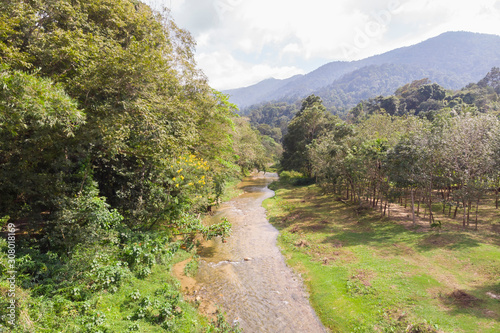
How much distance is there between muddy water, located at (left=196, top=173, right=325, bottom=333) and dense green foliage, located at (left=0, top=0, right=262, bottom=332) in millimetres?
3418

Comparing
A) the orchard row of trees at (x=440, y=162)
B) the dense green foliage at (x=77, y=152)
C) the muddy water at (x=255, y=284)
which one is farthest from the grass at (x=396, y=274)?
the dense green foliage at (x=77, y=152)

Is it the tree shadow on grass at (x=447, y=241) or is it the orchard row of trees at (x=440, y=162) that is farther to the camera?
the orchard row of trees at (x=440, y=162)

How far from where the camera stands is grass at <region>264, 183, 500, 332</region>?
10.0 metres

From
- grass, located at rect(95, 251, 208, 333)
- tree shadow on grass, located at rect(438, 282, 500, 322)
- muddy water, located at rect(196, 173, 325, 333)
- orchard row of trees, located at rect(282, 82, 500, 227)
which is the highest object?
orchard row of trees, located at rect(282, 82, 500, 227)

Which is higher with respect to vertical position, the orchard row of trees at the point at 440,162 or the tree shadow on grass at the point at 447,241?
the orchard row of trees at the point at 440,162

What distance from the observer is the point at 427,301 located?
35.9ft

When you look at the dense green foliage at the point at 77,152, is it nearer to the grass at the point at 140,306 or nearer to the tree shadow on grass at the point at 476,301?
the grass at the point at 140,306

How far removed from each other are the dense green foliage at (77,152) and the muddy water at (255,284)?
11.2 feet

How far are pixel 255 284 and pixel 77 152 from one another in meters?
11.9

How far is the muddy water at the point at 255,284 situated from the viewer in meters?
11.0

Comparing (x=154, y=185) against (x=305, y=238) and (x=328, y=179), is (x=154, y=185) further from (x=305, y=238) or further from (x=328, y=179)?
(x=328, y=179)

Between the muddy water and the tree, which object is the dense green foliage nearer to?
the muddy water

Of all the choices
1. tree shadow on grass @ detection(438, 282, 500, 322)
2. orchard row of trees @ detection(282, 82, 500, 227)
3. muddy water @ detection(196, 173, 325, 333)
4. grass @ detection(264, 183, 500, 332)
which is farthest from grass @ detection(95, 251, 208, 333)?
orchard row of trees @ detection(282, 82, 500, 227)

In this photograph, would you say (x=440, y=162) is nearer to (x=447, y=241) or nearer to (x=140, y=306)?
(x=447, y=241)
